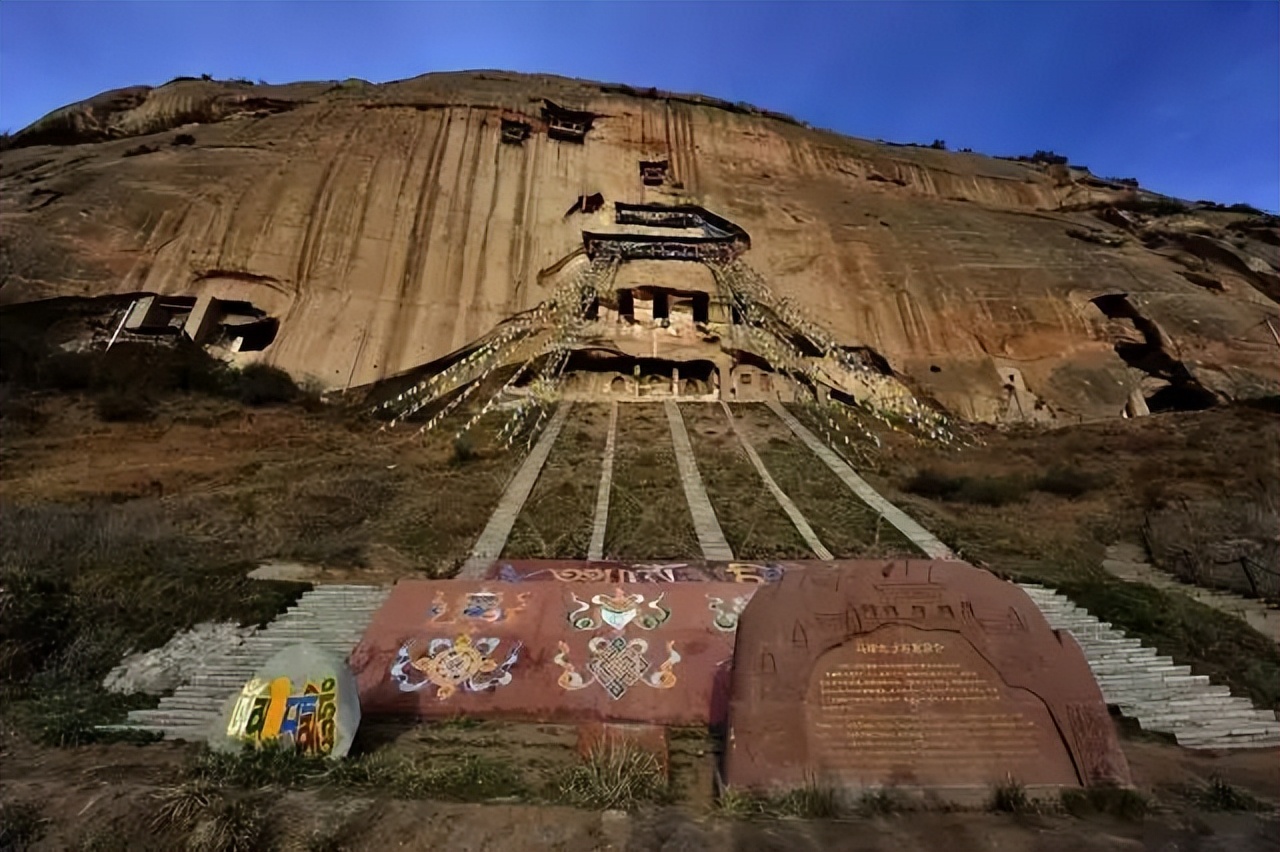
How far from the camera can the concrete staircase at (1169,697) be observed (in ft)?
21.3

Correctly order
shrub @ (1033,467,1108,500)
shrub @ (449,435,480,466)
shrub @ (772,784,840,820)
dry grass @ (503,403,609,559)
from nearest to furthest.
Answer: shrub @ (772,784,840,820)
dry grass @ (503,403,609,559)
shrub @ (1033,467,1108,500)
shrub @ (449,435,480,466)

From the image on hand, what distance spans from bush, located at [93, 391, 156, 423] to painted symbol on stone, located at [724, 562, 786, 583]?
15212 mm

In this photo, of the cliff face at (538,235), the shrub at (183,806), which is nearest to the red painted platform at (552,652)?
the shrub at (183,806)

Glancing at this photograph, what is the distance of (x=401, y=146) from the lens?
26.7 m

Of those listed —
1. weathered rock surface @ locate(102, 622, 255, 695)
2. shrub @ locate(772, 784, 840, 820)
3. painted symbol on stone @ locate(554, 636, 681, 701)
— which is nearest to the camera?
shrub @ locate(772, 784, 840, 820)

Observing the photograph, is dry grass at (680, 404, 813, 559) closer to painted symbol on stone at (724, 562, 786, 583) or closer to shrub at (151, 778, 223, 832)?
painted symbol on stone at (724, 562, 786, 583)

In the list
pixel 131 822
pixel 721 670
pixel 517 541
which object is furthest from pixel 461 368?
pixel 131 822

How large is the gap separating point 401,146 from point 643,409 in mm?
13535

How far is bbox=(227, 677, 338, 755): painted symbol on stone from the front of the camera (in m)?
5.20

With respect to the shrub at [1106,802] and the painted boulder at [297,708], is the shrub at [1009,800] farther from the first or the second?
the painted boulder at [297,708]

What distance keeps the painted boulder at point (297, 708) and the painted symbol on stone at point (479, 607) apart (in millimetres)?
1918

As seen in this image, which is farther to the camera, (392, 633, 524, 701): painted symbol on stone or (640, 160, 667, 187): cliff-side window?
(640, 160, 667, 187): cliff-side window

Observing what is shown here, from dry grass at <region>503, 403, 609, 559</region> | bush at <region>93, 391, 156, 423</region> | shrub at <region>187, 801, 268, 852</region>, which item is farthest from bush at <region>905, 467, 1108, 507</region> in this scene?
bush at <region>93, 391, 156, 423</region>

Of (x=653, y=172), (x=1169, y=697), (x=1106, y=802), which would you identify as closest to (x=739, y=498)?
(x=1169, y=697)
